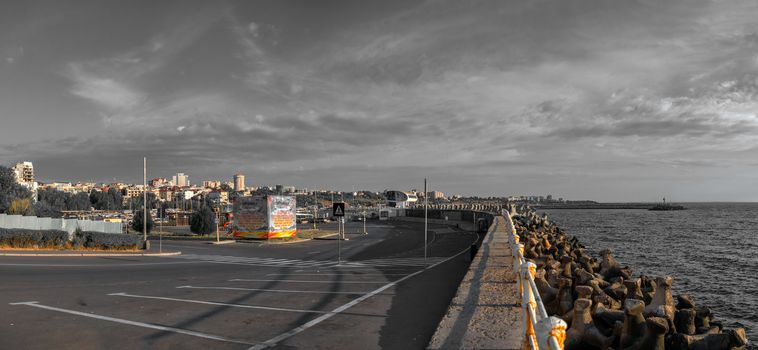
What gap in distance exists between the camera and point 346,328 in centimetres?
1017

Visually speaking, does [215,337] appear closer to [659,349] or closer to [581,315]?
[581,315]

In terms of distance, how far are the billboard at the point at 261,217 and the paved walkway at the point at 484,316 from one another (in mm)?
32358

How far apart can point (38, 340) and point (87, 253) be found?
2163cm

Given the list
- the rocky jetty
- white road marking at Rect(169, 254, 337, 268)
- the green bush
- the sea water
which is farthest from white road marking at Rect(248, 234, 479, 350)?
the green bush

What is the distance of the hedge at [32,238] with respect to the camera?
29.4m

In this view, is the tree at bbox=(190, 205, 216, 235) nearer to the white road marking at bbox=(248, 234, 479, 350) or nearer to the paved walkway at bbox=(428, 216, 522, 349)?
the white road marking at bbox=(248, 234, 479, 350)

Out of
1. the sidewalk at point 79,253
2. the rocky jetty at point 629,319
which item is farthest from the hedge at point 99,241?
the rocky jetty at point 629,319

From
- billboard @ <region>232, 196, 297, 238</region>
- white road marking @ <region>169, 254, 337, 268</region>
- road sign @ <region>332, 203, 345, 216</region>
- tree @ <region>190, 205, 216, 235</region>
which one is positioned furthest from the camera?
tree @ <region>190, 205, 216, 235</region>

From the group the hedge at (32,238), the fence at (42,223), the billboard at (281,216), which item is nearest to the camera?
the hedge at (32,238)

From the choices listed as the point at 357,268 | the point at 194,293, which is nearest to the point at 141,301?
the point at 194,293

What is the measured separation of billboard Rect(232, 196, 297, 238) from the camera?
143 feet

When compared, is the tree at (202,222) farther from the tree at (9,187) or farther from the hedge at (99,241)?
the tree at (9,187)

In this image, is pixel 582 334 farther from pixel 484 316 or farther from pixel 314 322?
pixel 314 322

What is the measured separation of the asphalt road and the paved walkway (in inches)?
35.9
